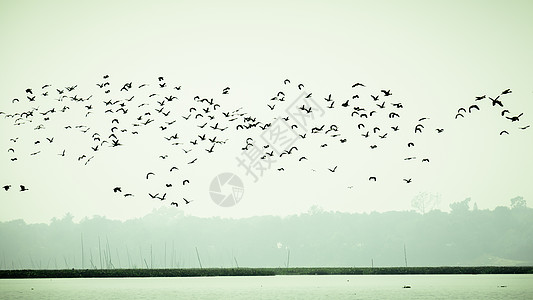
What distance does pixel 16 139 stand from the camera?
194 ft

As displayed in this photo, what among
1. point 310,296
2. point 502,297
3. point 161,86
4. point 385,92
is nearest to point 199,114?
point 161,86

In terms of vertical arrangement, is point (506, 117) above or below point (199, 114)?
below

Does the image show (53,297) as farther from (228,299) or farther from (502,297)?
(502,297)

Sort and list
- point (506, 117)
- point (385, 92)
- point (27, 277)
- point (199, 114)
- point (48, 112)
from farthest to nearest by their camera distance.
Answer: point (27, 277), point (199, 114), point (48, 112), point (385, 92), point (506, 117)

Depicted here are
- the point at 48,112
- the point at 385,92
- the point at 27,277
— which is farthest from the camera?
the point at 27,277

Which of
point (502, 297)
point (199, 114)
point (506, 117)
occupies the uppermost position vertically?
point (199, 114)

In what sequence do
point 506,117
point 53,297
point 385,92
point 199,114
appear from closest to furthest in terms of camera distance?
point 506,117 → point 385,92 → point 199,114 → point 53,297

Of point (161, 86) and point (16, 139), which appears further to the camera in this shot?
point (16, 139)

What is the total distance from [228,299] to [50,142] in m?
26.5

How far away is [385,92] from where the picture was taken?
52594 mm

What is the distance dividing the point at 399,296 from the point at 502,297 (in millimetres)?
10890

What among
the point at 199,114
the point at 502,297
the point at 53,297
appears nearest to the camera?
the point at 199,114

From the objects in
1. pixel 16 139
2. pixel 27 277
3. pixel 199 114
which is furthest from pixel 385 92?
pixel 27 277

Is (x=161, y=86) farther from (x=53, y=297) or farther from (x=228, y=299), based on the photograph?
(x=53, y=297)
